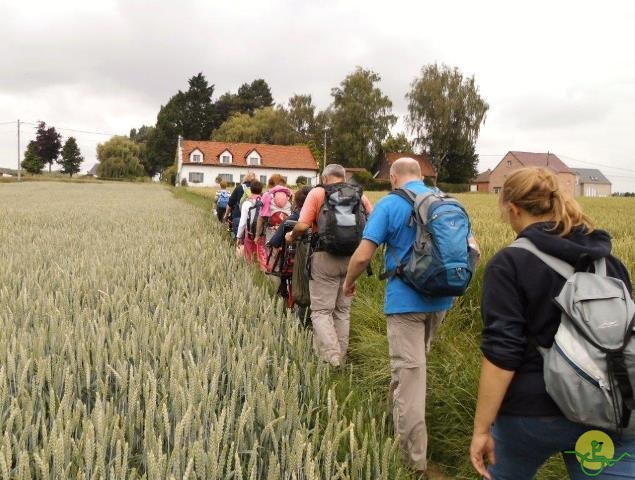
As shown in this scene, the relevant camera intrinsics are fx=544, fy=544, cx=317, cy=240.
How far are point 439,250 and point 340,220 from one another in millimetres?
1493

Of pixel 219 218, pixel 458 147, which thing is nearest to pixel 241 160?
pixel 458 147

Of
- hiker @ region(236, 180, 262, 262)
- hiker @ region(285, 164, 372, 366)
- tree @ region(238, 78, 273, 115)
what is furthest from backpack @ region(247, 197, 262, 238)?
tree @ region(238, 78, 273, 115)

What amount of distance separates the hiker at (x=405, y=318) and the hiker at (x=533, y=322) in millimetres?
1211

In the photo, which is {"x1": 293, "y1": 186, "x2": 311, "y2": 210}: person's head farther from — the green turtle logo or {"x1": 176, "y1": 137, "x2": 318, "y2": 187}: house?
{"x1": 176, "y1": 137, "x2": 318, "y2": 187}: house

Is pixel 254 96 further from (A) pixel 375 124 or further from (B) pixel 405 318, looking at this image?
(B) pixel 405 318

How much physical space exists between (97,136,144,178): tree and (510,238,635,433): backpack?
293 ft

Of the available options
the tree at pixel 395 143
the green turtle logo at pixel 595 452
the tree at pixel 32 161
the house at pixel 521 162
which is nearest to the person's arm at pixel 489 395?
the green turtle logo at pixel 595 452

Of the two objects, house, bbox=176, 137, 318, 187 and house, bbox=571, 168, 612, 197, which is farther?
house, bbox=571, 168, 612, 197

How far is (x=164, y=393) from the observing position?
2.25 m

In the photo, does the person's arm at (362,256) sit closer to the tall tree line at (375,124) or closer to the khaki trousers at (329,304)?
the khaki trousers at (329,304)

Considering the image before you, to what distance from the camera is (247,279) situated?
16.8 feet

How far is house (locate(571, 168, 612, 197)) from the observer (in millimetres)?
100812

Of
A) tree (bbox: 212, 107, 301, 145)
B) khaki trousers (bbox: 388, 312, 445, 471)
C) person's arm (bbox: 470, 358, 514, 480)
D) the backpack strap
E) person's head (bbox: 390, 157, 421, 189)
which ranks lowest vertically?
khaki trousers (bbox: 388, 312, 445, 471)

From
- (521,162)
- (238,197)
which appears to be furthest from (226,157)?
(238,197)
